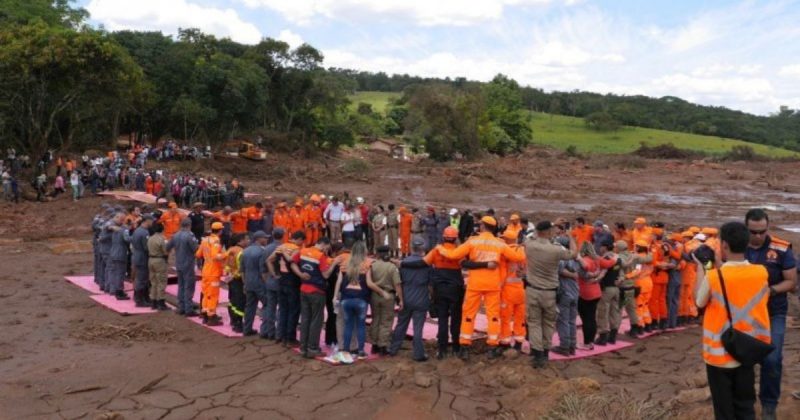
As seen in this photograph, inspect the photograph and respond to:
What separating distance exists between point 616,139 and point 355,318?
79518 millimetres

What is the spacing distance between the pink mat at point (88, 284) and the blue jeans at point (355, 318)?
6326 millimetres

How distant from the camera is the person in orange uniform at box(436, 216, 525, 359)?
311 inches

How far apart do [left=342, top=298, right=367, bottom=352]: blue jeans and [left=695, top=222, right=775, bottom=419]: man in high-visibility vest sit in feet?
15.4

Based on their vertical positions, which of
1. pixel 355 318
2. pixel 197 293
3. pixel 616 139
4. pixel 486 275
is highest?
pixel 616 139

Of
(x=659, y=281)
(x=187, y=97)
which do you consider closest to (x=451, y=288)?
(x=659, y=281)

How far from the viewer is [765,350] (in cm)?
422

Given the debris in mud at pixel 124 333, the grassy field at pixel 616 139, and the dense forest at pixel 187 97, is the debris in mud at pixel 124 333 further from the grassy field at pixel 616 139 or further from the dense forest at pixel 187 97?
the grassy field at pixel 616 139

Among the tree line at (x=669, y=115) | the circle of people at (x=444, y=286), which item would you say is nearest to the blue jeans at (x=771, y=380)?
the circle of people at (x=444, y=286)

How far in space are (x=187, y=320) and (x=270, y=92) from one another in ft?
137

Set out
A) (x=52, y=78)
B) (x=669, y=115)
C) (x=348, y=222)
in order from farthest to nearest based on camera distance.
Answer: (x=669, y=115)
(x=52, y=78)
(x=348, y=222)

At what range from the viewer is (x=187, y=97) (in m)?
38.9

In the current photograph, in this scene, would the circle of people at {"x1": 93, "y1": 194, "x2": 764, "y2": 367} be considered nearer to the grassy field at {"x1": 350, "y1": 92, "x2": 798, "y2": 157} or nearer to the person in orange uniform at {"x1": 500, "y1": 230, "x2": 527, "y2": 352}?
the person in orange uniform at {"x1": 500, "y1": 230, "x2": 527, "y2": 352}

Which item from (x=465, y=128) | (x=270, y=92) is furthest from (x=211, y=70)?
(x=465, y=128)

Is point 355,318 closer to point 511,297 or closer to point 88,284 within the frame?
point 511,297
